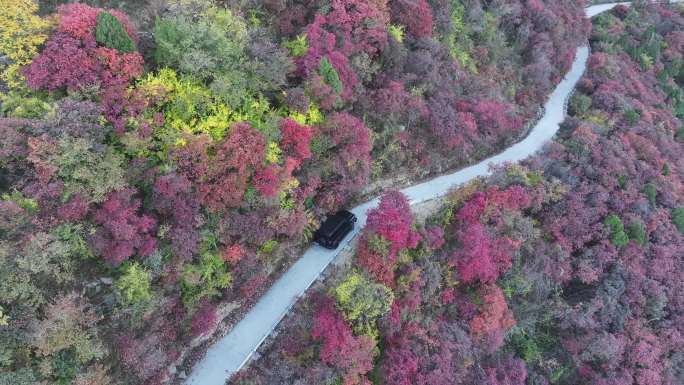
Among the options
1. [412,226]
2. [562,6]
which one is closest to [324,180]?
[412,226]

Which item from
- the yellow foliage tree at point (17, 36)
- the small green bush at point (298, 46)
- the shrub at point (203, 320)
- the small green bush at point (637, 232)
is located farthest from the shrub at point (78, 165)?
the small green bush at point (637, 232)

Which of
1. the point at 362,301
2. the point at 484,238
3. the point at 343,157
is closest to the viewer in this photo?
the point at 362,301

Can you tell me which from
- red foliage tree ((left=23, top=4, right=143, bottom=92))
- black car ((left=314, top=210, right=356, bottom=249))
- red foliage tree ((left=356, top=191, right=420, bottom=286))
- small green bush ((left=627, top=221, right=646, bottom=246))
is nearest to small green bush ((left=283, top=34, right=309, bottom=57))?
red foliage tree ((left=23, top=4, right=143, bottom=92))

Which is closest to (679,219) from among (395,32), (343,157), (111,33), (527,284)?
(527,284)

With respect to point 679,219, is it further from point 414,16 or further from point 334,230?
point 334,230

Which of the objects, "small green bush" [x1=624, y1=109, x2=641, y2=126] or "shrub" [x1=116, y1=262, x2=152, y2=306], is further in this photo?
"small green bush" [x1=624, y1=109, x2=641, y2=126]

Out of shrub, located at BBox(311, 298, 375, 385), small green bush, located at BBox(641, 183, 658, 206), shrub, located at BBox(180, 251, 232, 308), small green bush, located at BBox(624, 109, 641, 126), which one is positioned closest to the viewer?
shrub, located at BBox(180, 251, 232, 308)

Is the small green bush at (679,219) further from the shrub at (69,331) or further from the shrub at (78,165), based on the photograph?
the shrub at (69,331)

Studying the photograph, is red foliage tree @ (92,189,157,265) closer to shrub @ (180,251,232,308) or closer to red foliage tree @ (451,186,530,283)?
shrub @ (180,251,232,308)
